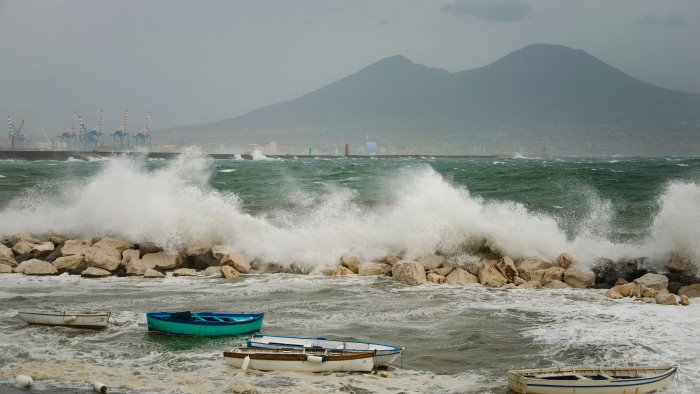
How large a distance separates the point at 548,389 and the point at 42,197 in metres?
29.4

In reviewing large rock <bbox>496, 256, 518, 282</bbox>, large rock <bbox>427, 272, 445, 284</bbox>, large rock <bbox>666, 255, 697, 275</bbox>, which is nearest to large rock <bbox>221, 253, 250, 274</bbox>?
large rock <bbox>427, 272, 445, 284</bbox>

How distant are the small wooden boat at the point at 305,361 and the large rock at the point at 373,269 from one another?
9.22 meters

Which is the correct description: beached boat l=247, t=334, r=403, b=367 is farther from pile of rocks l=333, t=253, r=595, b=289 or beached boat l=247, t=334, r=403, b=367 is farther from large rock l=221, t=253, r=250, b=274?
large rock l=221, t=253, r=250, b=274

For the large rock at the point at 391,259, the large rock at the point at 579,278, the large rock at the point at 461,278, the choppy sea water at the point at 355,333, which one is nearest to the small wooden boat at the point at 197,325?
the choppy sea water at the point at 355,333

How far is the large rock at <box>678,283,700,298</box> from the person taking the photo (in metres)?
17.8

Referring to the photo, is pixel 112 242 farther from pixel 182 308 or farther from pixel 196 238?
pixel 182 308

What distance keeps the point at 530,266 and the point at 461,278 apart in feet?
6.88

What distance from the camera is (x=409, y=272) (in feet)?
66.0

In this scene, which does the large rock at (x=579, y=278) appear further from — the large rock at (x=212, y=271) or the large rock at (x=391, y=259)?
the large rock at (x=212, y=271)

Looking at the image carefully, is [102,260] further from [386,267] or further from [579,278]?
[579,278]

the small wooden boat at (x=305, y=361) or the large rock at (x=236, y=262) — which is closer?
the small wooden boat at (x=305, y=361)

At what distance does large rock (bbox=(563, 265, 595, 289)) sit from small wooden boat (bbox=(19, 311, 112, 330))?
40.1ft

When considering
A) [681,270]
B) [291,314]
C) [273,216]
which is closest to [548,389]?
[291,314]

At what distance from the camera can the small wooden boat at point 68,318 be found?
577 inches
